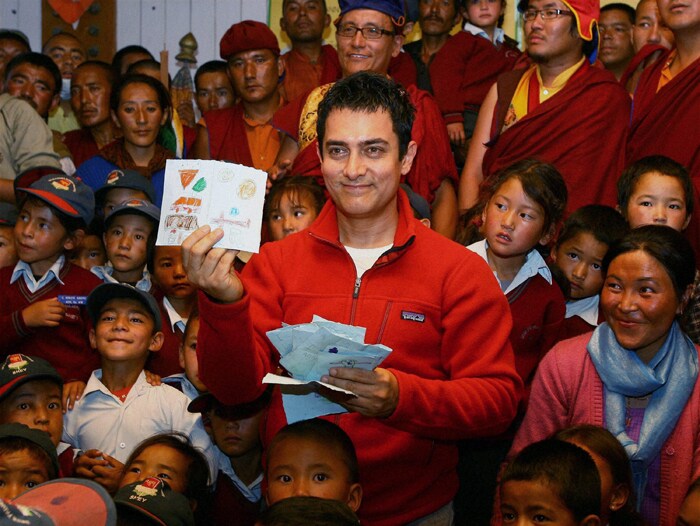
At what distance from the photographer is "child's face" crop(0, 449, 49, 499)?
8.89 ft

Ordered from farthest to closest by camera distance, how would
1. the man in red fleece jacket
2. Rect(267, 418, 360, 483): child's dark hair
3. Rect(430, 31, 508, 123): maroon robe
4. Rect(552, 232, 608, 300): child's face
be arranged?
1. Rect(430, 31, 508, 123): maroon robe
2. Rect(552, 232, 608, 300): child's face
3. Rect(267, 418, 360, 483): child's dark hair
4. the man in red fleece jacket

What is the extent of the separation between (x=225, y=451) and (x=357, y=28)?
2.13m

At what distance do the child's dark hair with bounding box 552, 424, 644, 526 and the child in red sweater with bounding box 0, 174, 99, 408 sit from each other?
6.18 ft

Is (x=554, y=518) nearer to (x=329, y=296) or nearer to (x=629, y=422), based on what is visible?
(x=629, y=422)

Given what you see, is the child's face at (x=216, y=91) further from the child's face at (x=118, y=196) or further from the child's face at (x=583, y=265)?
the child's face at (x=583, y=265)

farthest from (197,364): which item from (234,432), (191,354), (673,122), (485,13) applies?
(485,13)

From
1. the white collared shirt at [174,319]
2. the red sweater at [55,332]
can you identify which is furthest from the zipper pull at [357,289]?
the red sweater at [55,332]

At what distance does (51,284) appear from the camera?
3.85 meters

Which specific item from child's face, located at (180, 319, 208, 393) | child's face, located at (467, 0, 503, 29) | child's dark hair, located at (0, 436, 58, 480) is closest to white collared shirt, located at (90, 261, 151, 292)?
child's face, located at (180, 319, 208, 393)

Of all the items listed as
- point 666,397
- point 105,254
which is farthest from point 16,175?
point 666,397

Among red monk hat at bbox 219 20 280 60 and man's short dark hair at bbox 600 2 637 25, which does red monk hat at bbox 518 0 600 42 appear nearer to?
man's short dark hair at bbox 600 2 637 25

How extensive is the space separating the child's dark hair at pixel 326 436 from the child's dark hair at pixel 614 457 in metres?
0.71

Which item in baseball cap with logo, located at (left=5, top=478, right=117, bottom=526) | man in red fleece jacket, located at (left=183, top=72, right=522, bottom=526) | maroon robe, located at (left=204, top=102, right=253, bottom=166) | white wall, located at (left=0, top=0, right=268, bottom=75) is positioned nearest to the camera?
baseball cap with logo, located at (left=5, top=478, right=117, bottom=526)

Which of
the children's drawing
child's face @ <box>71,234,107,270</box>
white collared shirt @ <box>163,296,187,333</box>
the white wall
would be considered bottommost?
white collared shirt @ <box>163,296,187,333</box>
